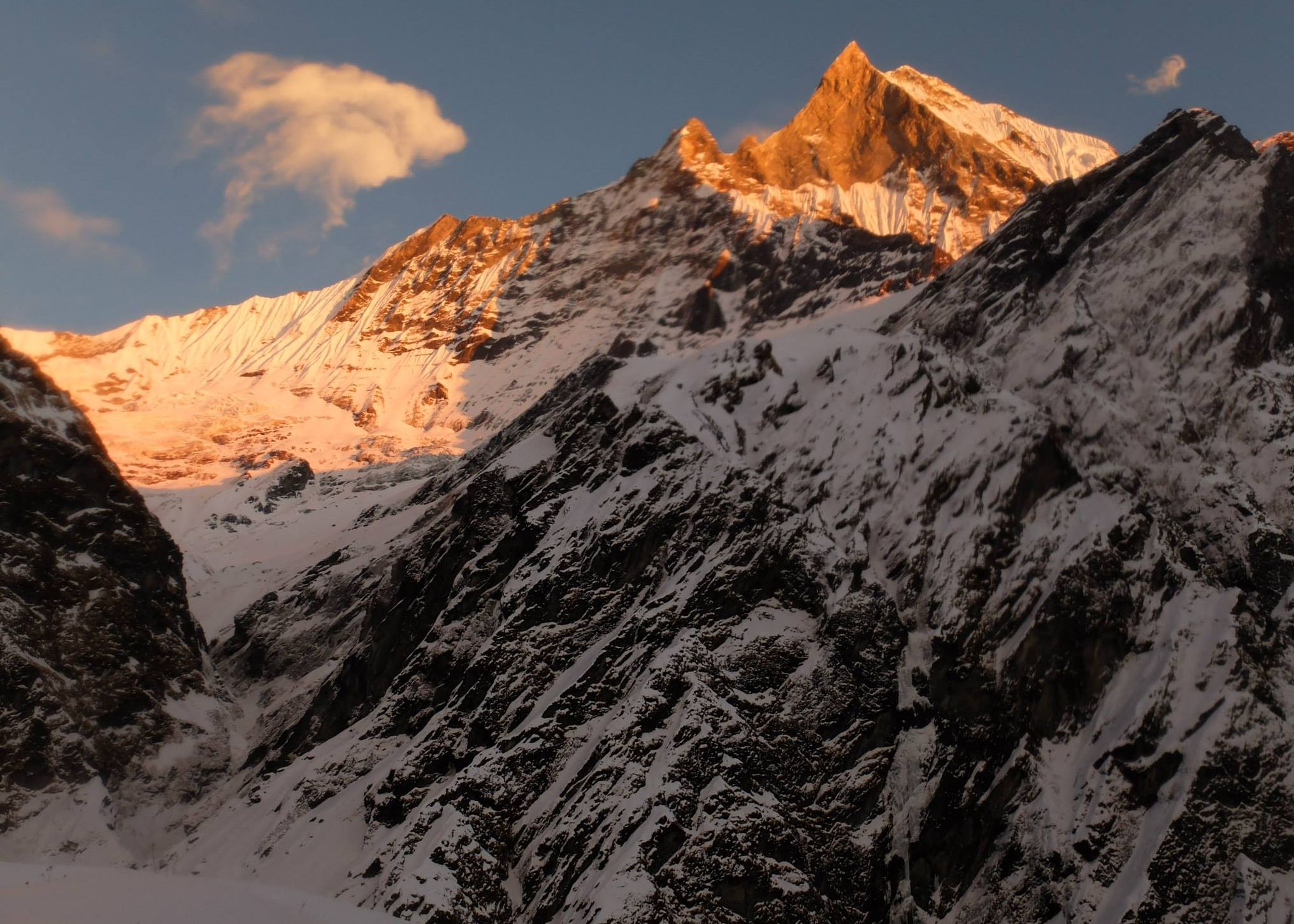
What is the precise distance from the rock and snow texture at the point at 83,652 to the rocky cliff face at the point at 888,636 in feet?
17.3

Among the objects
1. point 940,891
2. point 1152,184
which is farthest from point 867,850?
point 1152,184

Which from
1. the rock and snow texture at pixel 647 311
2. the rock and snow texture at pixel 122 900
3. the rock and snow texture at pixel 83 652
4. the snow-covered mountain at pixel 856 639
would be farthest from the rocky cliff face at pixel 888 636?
the rock and snow texture at pixel 647 311

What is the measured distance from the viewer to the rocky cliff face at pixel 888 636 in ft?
169

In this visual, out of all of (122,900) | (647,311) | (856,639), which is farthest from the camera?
(647,311)

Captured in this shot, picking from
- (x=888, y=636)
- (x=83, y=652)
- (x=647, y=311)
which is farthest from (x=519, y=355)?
(x=888, y=636)

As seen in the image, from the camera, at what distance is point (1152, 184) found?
80.5 metres

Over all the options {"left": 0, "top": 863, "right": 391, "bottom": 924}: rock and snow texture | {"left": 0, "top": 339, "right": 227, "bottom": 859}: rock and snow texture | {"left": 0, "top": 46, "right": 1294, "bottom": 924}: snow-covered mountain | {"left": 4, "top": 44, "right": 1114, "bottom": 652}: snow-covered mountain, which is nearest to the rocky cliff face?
{"left": 0, "top": 46, "right": 1294, "bottom": 924}: snow-covered mountain

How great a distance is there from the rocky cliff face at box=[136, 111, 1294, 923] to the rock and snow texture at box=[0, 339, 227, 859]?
208 inches

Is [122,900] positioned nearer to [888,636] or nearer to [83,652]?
[888,636]

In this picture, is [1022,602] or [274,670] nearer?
[1022,602]

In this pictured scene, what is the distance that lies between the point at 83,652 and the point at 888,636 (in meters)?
52.3

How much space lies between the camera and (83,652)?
84312mm

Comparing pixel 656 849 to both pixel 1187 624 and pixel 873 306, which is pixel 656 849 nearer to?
pixel 1187 624

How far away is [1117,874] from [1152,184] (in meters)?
45.6
